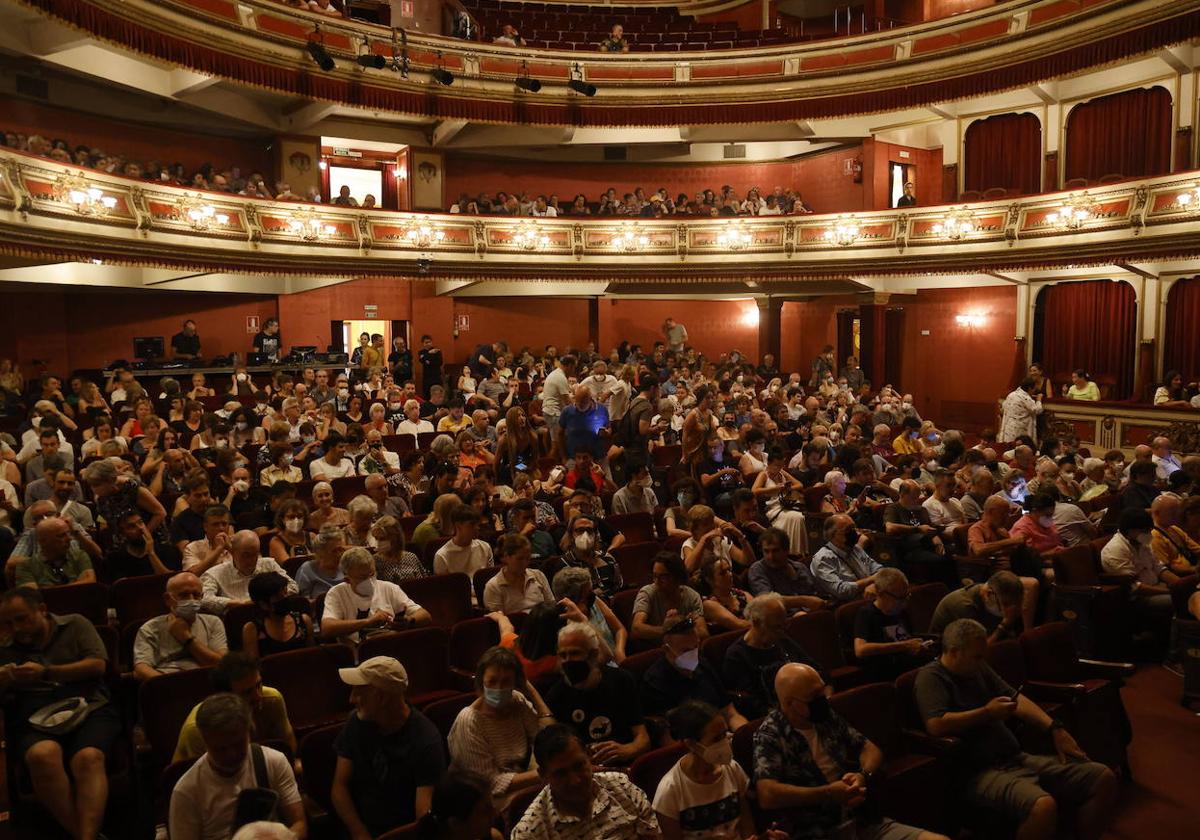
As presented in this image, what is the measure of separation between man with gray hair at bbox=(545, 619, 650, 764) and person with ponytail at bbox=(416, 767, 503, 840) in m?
0.82

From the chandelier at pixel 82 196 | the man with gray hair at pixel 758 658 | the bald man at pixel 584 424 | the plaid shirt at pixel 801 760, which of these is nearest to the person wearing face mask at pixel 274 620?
the man with gray hair at pixel 758 658

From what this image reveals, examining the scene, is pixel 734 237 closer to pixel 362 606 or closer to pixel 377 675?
pixel 362 606

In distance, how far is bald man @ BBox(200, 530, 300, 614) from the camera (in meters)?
4.46

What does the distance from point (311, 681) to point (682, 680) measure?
1.59 meters

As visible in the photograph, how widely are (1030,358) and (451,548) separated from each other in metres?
14.4

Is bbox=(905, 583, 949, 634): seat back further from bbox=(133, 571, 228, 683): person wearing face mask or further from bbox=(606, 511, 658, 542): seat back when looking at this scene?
bbox=(133, 571, 228, 683): person wearing face mask

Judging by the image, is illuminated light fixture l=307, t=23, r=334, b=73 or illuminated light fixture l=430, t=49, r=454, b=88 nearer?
illuminated light fixture l=307, t=23, r=334, b=73

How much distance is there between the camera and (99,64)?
12609 mm

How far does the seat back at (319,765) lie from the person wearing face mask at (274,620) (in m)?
0.85

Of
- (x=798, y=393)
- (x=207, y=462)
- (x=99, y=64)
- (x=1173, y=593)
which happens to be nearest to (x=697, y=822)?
(x=1173, y=593)

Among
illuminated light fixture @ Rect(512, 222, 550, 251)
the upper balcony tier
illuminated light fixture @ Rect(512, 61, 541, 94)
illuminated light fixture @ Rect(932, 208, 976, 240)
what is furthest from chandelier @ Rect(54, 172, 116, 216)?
illuminated light fixture @ Rect(932, 208, 976, 240)

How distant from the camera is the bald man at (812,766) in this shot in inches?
121

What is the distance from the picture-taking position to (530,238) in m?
16.9

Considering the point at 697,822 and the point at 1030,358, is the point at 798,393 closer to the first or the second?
the point at 1030,358
